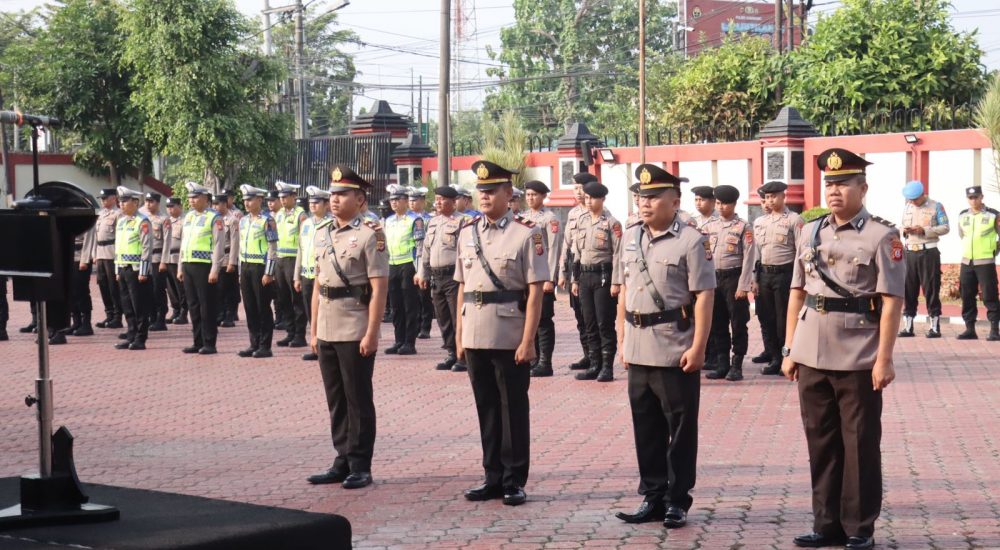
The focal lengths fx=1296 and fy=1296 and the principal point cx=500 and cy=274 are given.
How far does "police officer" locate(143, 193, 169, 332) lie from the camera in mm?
17453

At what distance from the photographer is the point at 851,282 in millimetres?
6305

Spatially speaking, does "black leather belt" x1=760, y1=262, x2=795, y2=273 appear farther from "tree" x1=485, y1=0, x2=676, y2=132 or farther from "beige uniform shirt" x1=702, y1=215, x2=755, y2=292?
"tree" x1=485, y1=0, x2=676, y2=132

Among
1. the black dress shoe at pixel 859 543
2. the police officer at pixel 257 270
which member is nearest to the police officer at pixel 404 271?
the police officer at pixel 257 270

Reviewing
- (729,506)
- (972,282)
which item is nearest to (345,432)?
(729,506)

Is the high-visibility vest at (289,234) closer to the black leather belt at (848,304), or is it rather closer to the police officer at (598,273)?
the police officer at (598,273)

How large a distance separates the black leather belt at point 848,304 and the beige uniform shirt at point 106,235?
12821 millimetres

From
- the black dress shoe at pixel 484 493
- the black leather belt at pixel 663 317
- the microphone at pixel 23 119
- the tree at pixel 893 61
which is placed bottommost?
the black dress shoe at pixel 484 493

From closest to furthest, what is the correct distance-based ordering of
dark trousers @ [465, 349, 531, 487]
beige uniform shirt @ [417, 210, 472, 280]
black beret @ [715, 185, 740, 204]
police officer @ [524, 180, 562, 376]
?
dark trousers @ [465, 349, 531, 487] < black beret @ [715, 185, 740, 204] < police officer @ [524, 180, 562, 376] < beige uniform shirt @ [417, 210, 472, 280]

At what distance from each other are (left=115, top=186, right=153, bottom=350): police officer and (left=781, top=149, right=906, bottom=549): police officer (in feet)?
37.3

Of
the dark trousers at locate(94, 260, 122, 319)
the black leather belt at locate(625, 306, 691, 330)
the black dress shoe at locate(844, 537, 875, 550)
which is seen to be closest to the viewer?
the black dress shoe at locate(844, 537, 875, 550)

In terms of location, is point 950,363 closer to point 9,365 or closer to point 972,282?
point 972,282

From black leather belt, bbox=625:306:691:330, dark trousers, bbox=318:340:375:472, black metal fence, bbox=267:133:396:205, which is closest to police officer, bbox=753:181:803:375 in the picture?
dark trousers, bbox=318:340:375:472

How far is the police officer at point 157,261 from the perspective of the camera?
57.3ft

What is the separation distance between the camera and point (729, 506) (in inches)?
284
